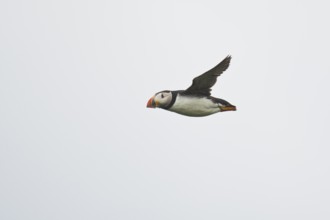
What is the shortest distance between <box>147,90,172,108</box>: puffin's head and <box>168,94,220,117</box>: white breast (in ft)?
0.43

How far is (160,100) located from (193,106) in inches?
22.4

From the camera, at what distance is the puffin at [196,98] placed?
360 inches

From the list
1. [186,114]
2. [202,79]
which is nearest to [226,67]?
[202,79]

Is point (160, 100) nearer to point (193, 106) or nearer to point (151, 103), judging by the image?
point (151, 103)

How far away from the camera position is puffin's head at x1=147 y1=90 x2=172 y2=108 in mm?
9156

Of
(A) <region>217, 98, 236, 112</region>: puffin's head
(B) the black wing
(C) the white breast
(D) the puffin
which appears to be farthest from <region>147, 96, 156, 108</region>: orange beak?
(A) <region>217, 98, 236, 112</region>: puffin's head

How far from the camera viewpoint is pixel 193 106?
923 centimetres

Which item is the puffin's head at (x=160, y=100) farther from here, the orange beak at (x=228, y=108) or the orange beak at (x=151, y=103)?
the orange beak at (x=228, y=108)

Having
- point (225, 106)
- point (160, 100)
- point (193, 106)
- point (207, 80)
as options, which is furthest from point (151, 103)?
point (225, 106)

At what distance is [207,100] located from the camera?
937 centimetres

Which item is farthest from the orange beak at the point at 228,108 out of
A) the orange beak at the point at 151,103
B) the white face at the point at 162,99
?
the orange beak at the point at 151,103

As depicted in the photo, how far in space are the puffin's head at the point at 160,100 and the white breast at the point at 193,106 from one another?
0.43 ft

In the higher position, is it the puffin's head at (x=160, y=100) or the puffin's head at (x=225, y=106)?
the puffin's head at (x=160, y=100)

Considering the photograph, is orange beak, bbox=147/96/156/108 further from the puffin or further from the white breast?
the white breast
